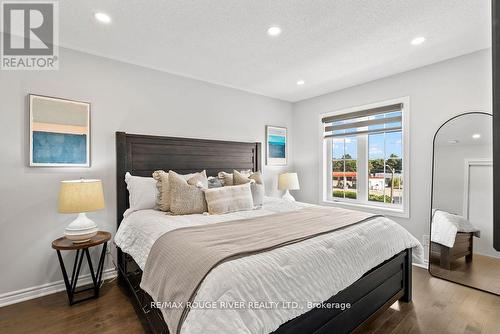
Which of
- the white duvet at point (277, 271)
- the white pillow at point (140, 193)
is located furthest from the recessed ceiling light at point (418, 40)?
the white pillow at point (140, 193)

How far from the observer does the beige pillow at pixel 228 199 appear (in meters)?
2.57

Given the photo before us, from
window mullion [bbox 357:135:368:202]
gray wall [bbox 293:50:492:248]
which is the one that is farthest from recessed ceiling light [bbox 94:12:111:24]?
window mullion [bbox 357:135:368:202]

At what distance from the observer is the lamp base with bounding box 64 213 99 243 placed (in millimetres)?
2270

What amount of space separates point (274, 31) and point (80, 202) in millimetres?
2392

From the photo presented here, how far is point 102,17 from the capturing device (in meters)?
2.13

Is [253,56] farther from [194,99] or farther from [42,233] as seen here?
[42,233]

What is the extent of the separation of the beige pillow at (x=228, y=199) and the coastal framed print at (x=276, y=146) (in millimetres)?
1667

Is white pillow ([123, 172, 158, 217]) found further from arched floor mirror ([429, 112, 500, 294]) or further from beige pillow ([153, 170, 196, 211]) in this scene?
arched floor mirror ([429, 112, 500, 294])

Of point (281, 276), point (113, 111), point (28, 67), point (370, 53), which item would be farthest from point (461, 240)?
point (28, 67)

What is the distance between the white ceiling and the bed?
3.29 ft

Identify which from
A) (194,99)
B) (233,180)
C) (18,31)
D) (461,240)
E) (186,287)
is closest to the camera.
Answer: (186,287)

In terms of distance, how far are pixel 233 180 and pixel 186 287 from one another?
1.90 m

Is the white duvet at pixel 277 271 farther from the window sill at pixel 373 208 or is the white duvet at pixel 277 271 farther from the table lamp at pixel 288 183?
the table lamp at pixel 288 183

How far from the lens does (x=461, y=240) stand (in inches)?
108
